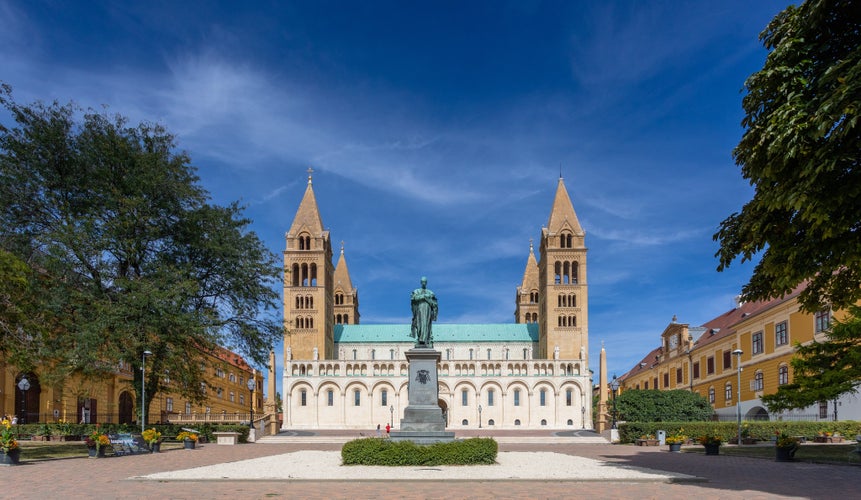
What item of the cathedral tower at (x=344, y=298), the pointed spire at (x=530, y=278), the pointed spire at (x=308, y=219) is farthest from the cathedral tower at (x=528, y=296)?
the pointed spire at (x=308, y=219)

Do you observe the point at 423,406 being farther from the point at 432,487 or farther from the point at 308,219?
the point at 308,219

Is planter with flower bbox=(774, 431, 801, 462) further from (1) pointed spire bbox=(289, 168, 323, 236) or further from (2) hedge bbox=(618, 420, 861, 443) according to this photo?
(1) pointed spire bbox=(289, 168, 323, 236)

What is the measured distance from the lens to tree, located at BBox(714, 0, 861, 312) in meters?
12.1

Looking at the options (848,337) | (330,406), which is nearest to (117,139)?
(848,337)

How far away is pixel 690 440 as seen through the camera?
36.7 m

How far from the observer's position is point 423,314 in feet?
73.7

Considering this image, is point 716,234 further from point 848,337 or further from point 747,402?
point 747,402

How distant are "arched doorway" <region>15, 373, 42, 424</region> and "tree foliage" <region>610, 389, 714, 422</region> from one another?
131ft

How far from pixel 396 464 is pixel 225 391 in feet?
231

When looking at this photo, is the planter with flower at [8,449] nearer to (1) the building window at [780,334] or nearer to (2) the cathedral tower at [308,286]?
(1) the building window at [780,334]

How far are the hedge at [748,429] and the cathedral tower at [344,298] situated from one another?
7071 cm

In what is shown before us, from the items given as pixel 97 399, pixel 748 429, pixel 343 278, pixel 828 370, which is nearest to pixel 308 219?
pixel 343 278

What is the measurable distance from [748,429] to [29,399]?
146 ft

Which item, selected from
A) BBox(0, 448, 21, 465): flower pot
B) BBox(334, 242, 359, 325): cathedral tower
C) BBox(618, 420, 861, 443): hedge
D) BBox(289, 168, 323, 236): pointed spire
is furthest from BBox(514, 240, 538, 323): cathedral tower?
BBox(0, 448, 21, 465): flower pot
